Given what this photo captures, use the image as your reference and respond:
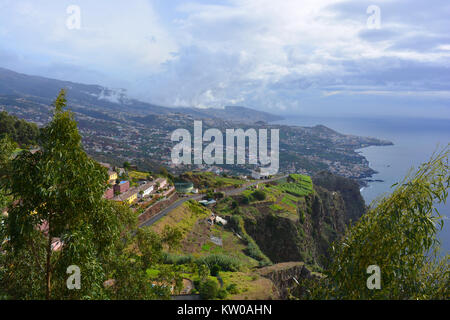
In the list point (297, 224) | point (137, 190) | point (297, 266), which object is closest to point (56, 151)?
point (297, 266)

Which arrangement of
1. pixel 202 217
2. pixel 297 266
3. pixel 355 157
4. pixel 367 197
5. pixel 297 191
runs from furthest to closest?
pixel 355 157, pixel 367 197, pixel 297 191, pixel 202 217, pixel 297 266

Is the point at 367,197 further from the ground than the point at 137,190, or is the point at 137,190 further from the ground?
the point at 137,190

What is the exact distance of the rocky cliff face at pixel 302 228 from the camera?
2836 centimetres

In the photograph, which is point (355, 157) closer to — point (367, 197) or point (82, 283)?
point (367, 197)

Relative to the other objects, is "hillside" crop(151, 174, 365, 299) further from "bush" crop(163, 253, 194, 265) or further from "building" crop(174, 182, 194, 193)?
"building" crop(174, 182, 194, 193)

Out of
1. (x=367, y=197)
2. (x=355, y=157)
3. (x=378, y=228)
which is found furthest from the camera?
(x=355, y=157)

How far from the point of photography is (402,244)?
322 cm

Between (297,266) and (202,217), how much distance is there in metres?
10.7

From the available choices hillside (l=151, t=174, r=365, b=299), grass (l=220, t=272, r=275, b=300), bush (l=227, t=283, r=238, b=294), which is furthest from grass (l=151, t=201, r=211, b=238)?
bush (l=227, t=283, r=238, b=294)

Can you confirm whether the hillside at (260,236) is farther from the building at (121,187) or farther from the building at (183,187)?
the building at (121,187)

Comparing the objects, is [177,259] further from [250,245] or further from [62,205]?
[62,205]

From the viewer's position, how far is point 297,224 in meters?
30.5

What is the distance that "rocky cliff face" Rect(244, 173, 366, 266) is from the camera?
28.4m

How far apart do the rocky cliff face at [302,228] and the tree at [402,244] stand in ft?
43.8
